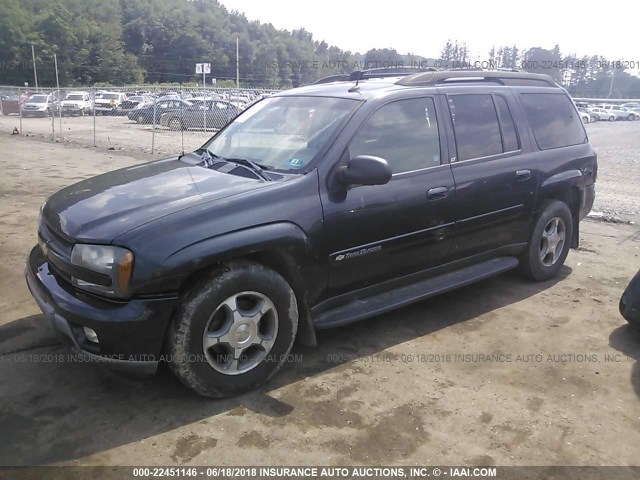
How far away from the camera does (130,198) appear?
10.8ft

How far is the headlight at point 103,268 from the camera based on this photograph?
2799mm

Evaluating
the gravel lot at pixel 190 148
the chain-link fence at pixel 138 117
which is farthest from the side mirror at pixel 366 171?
the chain-link fence at pixel 138 117

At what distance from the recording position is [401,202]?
3787mm

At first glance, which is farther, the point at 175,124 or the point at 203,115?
the point at 175,124

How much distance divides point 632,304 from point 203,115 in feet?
65.4

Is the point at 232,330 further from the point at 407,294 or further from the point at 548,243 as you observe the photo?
the point at 548,243

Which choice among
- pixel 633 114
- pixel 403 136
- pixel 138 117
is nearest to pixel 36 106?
pixel 138 117

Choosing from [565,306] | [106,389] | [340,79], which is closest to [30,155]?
[340,79]

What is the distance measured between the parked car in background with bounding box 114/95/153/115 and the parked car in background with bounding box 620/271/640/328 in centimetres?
2541

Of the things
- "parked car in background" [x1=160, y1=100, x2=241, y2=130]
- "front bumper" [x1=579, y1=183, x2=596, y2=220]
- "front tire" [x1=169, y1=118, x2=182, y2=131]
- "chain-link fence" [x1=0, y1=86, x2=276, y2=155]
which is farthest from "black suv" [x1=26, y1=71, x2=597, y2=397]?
"front tire" [x1=169, y1=118, x2=182, y2=131]

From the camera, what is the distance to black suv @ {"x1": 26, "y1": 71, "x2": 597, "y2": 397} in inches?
114

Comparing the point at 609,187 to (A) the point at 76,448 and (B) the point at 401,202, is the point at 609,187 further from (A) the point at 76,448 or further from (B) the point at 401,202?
(A) the point at 76,448

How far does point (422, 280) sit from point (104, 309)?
2.33 meters

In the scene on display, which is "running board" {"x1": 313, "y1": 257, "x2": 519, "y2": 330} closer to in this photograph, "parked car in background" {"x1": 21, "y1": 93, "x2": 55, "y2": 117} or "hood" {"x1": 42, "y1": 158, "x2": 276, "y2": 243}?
"hood" {"x1": 42, "y1": 158, "x2": 276, "y2": 243}
